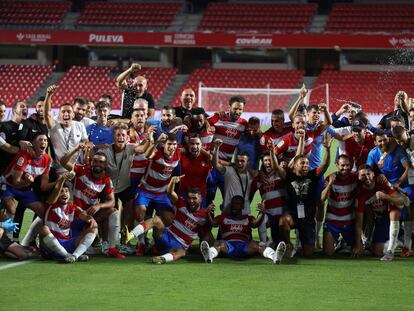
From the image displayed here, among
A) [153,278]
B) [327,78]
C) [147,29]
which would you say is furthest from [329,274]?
[147,29]

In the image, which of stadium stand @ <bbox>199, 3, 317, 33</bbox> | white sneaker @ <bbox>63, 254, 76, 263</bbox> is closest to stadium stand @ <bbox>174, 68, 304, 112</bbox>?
stadium stand @ <bbox>199, 3, 317, 33</bbox>

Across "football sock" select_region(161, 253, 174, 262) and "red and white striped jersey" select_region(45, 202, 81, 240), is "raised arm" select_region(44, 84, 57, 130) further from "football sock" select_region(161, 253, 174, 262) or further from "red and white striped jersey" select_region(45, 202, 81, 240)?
"football sock" select_region(161, 253, 174, 262)

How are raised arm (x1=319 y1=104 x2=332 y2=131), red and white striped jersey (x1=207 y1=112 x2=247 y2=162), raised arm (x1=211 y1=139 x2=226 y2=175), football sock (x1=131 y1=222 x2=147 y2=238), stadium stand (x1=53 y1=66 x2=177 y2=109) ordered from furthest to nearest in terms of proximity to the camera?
1. stadium stand (x1=53 y1=66 x2=177 y2=109)
2. red and white striped jersey (x1=207 y1=112 x2=247 y2=162)
3. raised arm (x1=319 y1=104 x2=332 y2=131)
4. raised arm (x1=211 y1=139 x2=226 y2=175)
5. football sock (x1=131 y1=222 x2=147 y2=238)

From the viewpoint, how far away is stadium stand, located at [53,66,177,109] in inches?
1366

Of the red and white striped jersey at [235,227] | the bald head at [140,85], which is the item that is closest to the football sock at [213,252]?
the red and white striped jersey at [235,227]

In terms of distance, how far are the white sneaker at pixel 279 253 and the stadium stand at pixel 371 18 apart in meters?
25.7

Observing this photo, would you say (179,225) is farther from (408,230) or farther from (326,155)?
(408,230)

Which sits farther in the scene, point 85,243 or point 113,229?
point 113,229

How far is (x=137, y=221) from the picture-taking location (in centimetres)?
997

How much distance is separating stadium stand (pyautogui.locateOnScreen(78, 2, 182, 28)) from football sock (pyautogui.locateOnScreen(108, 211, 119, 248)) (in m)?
27.7

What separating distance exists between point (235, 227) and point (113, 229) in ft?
4.61

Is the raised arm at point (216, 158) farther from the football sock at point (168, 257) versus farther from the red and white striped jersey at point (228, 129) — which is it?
the football sock at point (168, 257)

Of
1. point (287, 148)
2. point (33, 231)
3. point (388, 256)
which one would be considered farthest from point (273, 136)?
point (33, 231)

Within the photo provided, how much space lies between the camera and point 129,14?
124 ft
